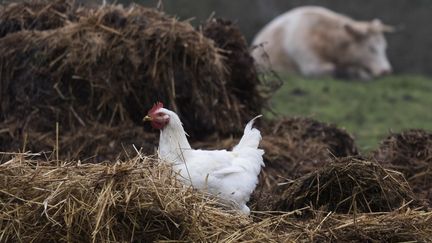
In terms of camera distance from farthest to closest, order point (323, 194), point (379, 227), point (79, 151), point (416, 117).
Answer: point (416, 117) < point (79, 151) < point (323, 194) < point (379, 227)

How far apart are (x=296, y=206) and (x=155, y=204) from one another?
1.47 meters

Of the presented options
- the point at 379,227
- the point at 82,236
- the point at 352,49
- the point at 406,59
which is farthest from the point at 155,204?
the point at 406,59

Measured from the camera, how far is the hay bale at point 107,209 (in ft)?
16.9

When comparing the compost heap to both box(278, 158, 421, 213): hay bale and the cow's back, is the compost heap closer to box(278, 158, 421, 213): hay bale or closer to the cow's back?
box(278, 158, 421, 213): hay bale

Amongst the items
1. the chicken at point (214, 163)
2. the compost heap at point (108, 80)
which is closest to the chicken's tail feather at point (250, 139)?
the chicken at point (214, 163)

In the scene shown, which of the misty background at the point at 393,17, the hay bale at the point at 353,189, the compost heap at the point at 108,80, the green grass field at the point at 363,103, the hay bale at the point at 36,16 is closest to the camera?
the hay bale at the point at 353,189

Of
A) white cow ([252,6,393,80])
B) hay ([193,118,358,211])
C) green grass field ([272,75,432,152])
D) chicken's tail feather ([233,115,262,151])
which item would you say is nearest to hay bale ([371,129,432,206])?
hay ([193,118,358,211])

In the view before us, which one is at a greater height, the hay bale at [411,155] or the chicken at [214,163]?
the chicken at [214,163]

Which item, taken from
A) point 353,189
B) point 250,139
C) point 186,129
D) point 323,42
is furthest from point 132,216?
point 323,42

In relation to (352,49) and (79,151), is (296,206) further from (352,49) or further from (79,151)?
(352,49)

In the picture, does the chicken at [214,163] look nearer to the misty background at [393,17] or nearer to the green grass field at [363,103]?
the green grass field at [363,103]

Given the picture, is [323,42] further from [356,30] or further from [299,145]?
[299,145]

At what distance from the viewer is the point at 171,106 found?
850 cm

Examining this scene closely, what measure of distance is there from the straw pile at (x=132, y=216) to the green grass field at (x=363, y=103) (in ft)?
23.2
